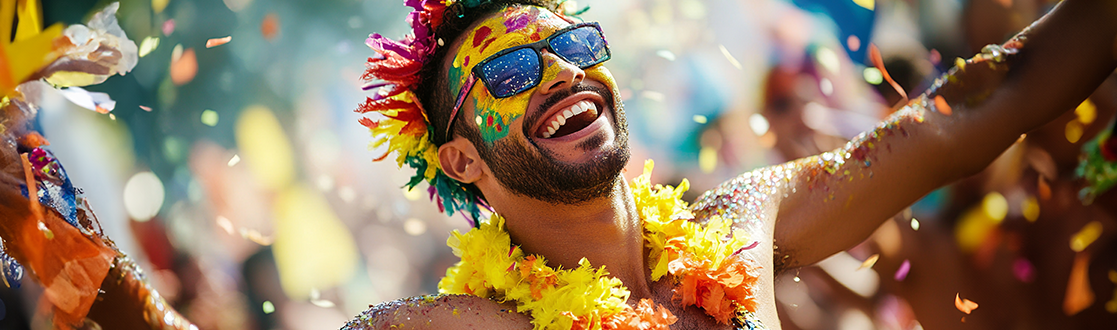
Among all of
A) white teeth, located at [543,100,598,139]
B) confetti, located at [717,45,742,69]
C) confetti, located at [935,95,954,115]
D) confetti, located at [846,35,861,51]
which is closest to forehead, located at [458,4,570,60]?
white teeth, located at [543,100,598,139]

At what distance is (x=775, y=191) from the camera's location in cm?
231

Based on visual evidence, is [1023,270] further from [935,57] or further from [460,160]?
[460,160]

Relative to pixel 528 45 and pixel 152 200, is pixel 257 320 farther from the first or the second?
pixel 528 45

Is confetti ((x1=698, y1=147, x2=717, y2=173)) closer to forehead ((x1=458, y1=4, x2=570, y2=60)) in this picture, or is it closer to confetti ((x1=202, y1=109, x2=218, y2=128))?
forehead ((x1=458, y1=4, x2=570, y2=60))

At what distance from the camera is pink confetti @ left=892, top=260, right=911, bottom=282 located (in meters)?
3.33

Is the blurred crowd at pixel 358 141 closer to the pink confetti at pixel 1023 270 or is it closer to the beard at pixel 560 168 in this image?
the pink confetti at pixel 1023 270

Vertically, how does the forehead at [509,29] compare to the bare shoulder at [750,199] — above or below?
above

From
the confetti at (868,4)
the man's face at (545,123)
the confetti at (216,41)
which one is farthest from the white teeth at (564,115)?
the confetti at (216,41)

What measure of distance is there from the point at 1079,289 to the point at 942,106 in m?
1.19

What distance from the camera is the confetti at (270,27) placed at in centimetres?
372

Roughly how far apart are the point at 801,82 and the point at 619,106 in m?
1.93

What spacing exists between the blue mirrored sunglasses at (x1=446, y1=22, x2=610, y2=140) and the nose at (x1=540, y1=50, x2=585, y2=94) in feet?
0.06

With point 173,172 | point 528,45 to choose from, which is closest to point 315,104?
point 173,172

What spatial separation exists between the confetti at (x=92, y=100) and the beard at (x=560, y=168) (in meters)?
2.46
